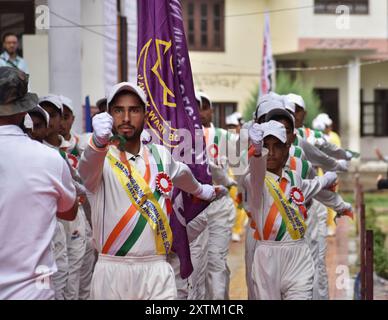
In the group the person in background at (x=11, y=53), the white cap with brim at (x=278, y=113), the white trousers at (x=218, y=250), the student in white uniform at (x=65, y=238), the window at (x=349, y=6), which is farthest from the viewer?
the window at (x=349, y=6)

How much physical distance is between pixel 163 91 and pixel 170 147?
0.43 metres

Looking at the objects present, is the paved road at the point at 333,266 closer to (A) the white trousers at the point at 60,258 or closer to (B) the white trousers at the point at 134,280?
(A) the white trousers at the point at 60,258

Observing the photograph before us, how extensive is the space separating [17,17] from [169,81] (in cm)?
379

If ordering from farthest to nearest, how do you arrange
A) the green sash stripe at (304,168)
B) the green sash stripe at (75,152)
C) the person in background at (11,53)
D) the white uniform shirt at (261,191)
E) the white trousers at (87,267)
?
the person in background at (11,53) → the white trousers at (87,267) → the green sash stripe at (75,152) → the green sash stripe at (304,168) → the white uniform shirt at (261,191)

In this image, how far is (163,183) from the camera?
6.12 meters

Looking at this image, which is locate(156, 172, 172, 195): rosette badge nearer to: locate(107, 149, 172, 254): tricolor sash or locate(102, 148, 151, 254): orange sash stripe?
locate(107, 149, 172, 254): tricolor sash

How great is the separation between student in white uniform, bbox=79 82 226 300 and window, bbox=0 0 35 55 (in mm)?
3954

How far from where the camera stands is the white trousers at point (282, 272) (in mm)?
7363

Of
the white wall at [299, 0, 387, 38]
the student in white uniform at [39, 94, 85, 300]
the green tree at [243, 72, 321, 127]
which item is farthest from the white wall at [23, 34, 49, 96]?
the white wall at [299, 0, 387, 38]

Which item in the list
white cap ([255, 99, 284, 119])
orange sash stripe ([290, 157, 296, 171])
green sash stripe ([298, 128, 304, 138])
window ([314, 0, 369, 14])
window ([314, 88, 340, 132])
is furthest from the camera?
A: window ([314, 88, 340, 132])

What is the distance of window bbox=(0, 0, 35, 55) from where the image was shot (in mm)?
9906

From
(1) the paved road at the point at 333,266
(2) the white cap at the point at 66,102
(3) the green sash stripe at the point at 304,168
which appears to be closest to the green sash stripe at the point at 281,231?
(3) the green sash stripe at the point at 304,168

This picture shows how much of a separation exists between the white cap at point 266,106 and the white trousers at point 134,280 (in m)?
2.42
